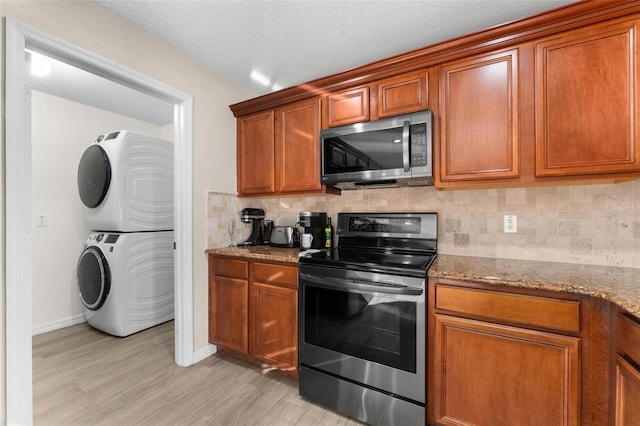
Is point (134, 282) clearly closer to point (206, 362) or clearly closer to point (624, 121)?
point (206, 362)

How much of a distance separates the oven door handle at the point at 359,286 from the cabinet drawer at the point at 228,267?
0.58 metres

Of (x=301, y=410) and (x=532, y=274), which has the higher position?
(x=532, y=274)

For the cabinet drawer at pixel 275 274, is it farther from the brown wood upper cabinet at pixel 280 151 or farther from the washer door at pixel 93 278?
the washer door at pixel 93 278

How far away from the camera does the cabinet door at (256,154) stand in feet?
8.03

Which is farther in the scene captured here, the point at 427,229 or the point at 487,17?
the point at 427,229

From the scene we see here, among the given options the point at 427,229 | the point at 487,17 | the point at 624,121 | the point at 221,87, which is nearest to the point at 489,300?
the point at 427,229

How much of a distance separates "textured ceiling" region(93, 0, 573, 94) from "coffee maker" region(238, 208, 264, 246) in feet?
4.22

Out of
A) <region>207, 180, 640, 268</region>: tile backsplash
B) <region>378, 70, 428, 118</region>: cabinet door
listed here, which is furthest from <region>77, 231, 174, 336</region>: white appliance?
<region>378, 70, 428, 118</region>: cabinet door

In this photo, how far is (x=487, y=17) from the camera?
1.75 m

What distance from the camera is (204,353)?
2369mm

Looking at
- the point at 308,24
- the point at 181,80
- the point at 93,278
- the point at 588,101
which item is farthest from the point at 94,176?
the point at 588,101

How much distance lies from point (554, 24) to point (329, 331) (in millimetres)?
2075

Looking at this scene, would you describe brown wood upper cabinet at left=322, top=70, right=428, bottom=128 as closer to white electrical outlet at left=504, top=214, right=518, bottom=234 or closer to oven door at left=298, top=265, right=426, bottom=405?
white electrical outlet at left=504, top=214, right=518, bottom=234

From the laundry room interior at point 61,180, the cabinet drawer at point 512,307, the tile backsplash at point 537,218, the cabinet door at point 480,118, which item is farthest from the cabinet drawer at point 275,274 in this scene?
the laundry room interior at point 61,180
